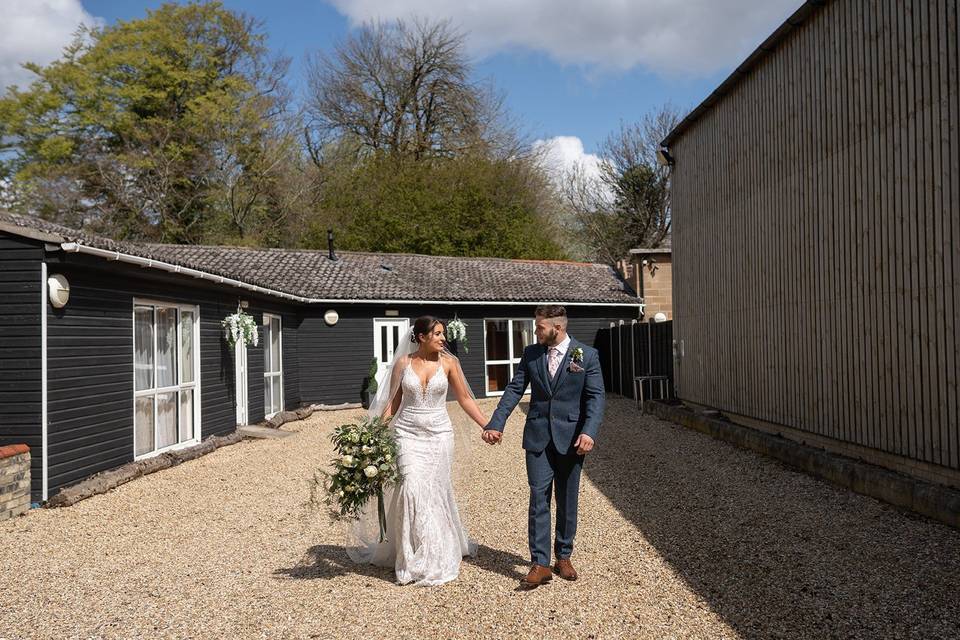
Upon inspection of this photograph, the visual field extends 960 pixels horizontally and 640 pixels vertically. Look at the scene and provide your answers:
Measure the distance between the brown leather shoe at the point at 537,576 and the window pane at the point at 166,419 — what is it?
6.64 metres

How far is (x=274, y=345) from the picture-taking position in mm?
15203

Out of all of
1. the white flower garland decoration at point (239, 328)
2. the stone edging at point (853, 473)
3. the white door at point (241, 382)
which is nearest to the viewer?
the stone edging at point (853, 473)

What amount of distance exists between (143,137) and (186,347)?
60.7 feet

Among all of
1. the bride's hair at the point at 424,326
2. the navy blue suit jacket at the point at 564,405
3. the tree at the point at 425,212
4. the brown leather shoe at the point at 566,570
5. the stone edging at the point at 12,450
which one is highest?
the tree at the point at 425,212

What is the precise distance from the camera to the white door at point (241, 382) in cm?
1264

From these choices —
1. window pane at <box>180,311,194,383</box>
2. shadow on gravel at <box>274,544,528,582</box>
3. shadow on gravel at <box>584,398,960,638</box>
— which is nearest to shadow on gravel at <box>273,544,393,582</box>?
shadow on gravel at <box>274,544,528,582</box>

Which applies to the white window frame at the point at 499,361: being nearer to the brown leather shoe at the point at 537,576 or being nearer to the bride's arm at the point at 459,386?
the bride's arm at the point at 459,386

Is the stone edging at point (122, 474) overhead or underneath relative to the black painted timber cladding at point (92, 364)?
underneath

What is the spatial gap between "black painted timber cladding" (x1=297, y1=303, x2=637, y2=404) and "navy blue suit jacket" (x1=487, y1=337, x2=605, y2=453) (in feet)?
42.6

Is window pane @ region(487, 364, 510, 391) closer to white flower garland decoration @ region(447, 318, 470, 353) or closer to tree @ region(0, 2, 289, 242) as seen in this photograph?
white flower garland decoration @ region(447, 318, 470, 353)

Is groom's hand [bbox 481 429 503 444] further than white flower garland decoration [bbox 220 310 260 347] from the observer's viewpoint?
No

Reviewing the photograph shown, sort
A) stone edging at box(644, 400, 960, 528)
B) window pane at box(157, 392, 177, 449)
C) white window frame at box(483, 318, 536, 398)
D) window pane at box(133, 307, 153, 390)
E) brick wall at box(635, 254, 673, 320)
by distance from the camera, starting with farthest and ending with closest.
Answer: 1. brick wall at box(635, 254, 673, 320)
2. white window frame at box(483, 318, 536, 398)
3. window pane at box(157, 392, 177, 449)
4. window pane at box(133, 307, 153, 390)
5. stone edging at box(644, 400, 960, 528)

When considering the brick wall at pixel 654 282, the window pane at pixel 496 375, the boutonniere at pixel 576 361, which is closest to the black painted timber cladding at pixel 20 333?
the boutonniere at pixel 576 361

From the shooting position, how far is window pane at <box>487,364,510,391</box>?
63.9 ft
